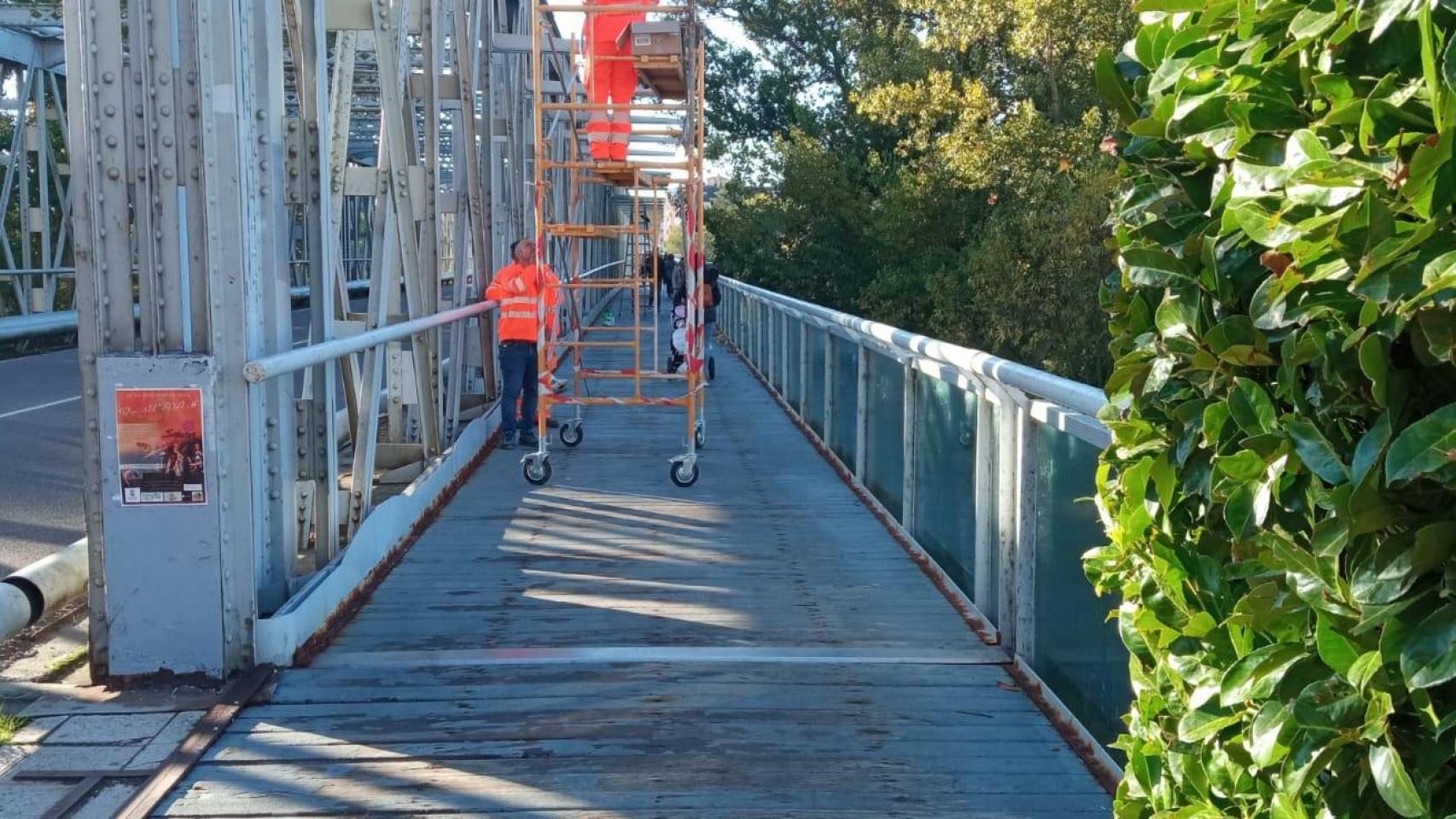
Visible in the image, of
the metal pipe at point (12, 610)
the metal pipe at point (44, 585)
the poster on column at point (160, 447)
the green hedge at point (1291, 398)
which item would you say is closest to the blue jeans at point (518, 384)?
the metal pipe at point (44, 585)

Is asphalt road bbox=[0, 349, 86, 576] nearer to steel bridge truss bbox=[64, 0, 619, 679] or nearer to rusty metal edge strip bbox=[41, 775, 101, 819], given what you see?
steel bridge truss bbox=[64, 0, 619, 679]

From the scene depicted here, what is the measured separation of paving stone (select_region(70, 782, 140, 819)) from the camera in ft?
14.0

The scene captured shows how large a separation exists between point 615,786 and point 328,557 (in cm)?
273

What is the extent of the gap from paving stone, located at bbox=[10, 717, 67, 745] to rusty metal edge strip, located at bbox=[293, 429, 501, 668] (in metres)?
0.87

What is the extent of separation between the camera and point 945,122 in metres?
31.8

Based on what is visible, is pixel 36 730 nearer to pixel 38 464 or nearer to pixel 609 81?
pixel 609 81

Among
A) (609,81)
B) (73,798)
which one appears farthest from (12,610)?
(609,81)

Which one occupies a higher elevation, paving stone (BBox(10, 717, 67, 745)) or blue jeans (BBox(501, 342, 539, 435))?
blue jeans (BBox(501, 342, 539, 435))

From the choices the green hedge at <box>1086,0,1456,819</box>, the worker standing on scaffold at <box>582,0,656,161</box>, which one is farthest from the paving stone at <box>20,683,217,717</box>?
the worker standing on scaffold at <box>582,0,656,161</box>

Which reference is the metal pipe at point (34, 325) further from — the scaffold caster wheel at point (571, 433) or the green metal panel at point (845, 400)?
the green metal panel at point (845, 400)

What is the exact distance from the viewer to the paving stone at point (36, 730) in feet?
16.0

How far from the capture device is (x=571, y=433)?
12.5m

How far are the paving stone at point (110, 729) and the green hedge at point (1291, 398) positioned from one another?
3.43 meters

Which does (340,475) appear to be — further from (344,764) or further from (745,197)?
(745,197)
